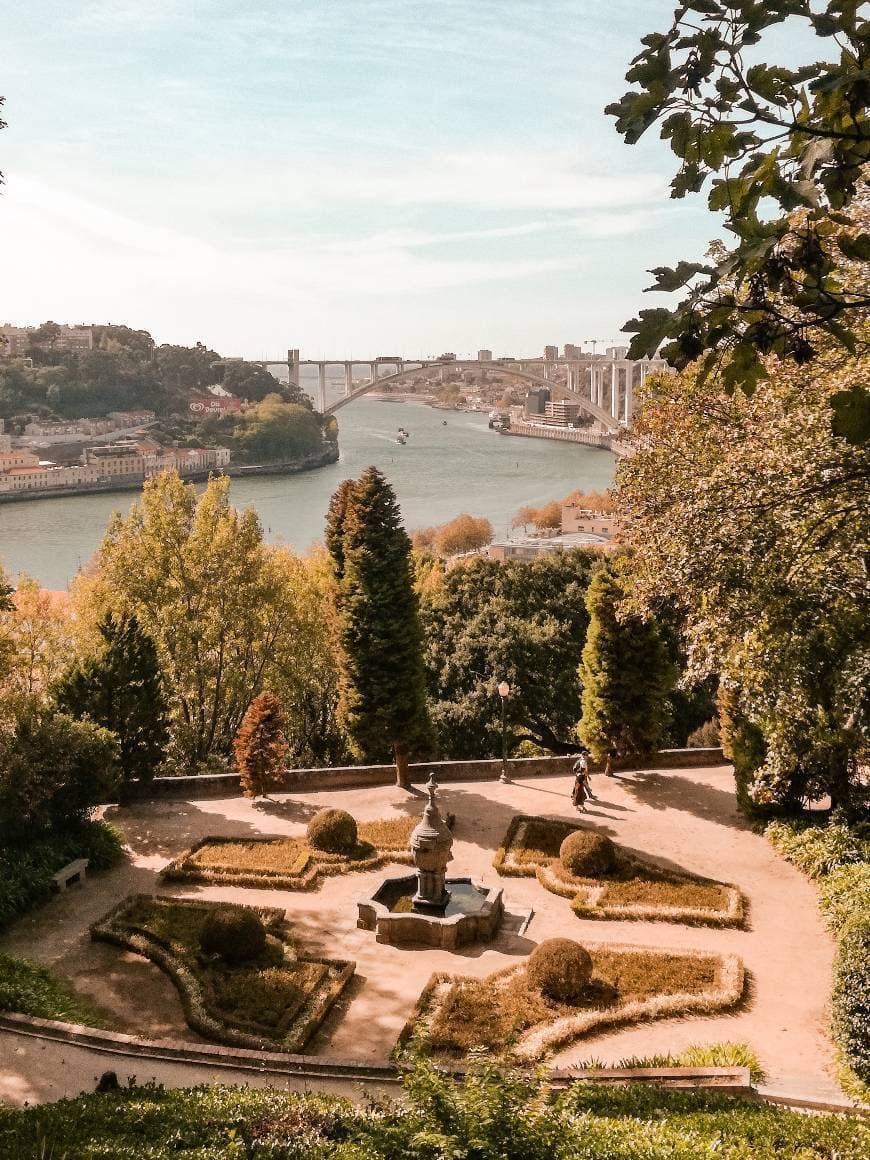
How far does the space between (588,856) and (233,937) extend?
17.5ft

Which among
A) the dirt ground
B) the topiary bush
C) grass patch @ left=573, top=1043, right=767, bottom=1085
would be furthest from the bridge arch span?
grass patch @ left=573, top=1043, right=767, bottom=1085

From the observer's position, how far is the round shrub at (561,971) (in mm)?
11641

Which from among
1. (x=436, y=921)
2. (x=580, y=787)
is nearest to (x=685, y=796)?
(x=580, y=787)

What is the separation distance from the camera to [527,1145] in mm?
4887

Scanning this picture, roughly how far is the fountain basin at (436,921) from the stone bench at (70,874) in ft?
14.2

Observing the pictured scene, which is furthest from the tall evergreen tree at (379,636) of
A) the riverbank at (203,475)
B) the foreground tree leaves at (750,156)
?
the riverbank at (203,475)

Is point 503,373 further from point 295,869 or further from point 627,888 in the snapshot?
point 627,888

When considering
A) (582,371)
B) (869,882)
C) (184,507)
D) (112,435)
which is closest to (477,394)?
(582,371)

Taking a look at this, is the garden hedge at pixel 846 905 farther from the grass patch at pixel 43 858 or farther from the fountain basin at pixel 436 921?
the grass patch at pixel 43 858

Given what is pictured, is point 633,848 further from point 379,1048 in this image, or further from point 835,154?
point 835,154

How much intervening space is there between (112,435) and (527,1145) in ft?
266

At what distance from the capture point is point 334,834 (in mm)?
16125

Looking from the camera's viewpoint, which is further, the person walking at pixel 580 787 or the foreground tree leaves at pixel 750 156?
the person walking at pixel 580 787

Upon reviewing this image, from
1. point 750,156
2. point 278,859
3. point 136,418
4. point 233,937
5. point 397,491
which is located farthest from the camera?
point 136,418
